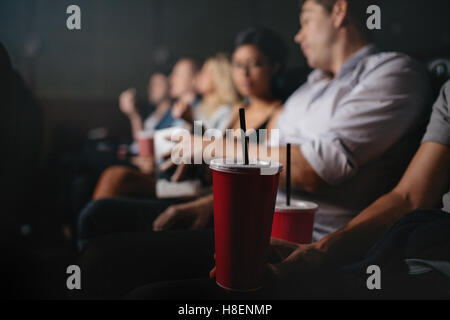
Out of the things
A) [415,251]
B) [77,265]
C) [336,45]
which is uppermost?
[336,45]

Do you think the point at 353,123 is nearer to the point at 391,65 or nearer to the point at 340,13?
the point at 391,65

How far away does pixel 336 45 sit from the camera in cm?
87

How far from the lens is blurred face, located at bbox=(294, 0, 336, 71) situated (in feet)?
2.85

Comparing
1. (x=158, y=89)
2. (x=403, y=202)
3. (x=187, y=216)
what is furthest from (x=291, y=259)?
(x=158, y=89)

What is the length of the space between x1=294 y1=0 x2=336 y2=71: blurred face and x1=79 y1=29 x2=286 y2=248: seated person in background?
0.70 ft

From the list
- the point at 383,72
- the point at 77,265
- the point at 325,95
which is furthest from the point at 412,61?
the point at 77,265

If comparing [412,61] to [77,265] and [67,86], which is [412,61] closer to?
[77,265]

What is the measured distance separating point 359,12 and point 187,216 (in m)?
0.65

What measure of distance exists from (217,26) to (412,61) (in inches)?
55.3

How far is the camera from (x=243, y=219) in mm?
570

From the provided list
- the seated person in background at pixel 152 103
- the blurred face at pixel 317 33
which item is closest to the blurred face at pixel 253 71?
the blurred face at pixel 317 33

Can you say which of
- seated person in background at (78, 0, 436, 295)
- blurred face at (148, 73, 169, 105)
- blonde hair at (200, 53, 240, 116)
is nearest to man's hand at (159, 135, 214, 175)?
seated person in background at (78, 0, 436, 295)

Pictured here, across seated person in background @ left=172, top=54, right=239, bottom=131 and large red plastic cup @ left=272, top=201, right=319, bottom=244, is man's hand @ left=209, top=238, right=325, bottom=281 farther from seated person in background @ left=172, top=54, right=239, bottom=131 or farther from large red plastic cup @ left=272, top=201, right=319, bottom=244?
seated person in background @ left=172, top=54, right=239, bottom=131

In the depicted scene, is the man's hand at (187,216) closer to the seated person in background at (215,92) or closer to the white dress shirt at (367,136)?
the white dress shirt at (367,136)
